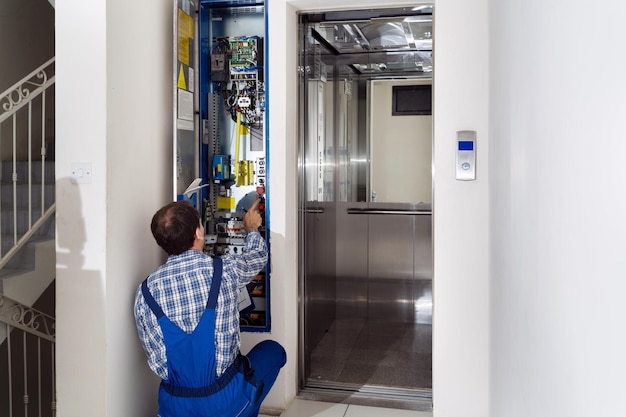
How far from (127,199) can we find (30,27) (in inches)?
113

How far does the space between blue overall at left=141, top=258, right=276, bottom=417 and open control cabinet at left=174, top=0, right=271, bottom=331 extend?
90cm

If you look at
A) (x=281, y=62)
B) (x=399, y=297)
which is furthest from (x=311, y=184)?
(x=399, y=297)

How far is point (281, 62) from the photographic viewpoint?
12.1 ft

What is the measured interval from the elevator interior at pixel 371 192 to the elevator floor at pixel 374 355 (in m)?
0.02

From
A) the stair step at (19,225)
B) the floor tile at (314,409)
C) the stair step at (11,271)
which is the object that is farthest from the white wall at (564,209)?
the stair step at (19,225)

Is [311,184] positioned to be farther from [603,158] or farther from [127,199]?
[603,158]

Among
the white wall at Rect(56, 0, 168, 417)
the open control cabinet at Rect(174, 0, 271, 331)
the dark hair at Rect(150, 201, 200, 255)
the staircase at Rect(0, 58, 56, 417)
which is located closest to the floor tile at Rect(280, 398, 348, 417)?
the open control cabinet at Rect(174, 0, 271, 331)

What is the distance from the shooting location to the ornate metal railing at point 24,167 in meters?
3.58

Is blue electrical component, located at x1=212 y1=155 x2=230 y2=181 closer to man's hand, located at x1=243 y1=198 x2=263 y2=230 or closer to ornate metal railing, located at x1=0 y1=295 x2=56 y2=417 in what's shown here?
man's hand, located at x1=243 y1=198 x2=263 y2=230

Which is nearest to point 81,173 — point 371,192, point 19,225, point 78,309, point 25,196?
point 78,309

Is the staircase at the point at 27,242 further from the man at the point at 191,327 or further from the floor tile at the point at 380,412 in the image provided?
the floor tile at the point at 380,412

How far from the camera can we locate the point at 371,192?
5840mm

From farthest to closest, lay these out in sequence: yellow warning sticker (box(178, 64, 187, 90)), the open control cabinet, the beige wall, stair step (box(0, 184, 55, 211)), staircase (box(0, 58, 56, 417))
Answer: the beige wall, stair step (box(0, 184, 55, 211)), the open control cabinet, staircase (box(0, 58, 56, 417)), yellow warning sticker (box(178, 64, 187, 90))

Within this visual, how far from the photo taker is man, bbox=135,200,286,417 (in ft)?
9.25
